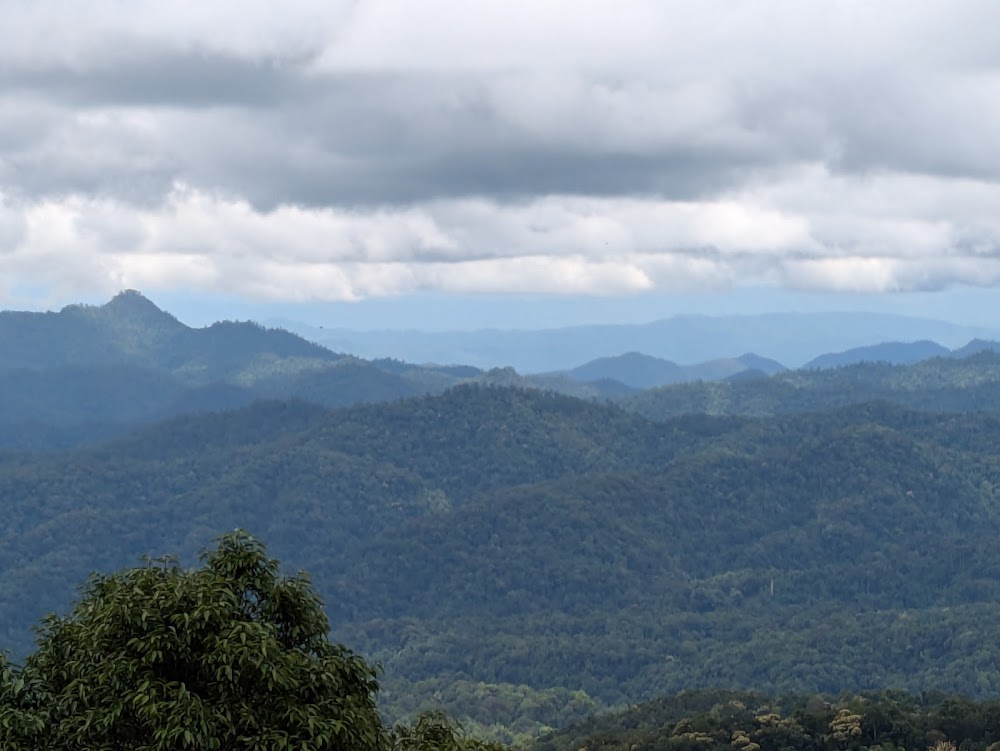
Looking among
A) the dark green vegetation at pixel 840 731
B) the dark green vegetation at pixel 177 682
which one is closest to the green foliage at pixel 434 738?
the dark green vegetation at pixel 177 682

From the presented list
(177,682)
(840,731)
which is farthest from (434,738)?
(840,731)

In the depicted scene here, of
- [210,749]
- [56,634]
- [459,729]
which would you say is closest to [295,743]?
[210,749]

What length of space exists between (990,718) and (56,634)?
8550cm

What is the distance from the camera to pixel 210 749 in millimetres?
24766

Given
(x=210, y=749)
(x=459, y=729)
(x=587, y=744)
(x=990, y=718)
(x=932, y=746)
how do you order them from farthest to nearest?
(x=587, y=744) < (x=990, y=718) < (x=932, y=746) < (x=459, y=729) < (x=210, y=749)

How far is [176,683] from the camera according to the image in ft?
83.0

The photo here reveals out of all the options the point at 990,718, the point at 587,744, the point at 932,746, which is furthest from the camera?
the point at 587,744

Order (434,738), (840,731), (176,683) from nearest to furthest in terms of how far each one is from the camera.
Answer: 1. (176,683)
2. (434,738)
3. (840,731)

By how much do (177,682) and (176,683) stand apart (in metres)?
0.08

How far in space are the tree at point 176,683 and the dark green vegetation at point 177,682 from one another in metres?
0.03

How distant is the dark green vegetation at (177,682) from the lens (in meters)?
24.9

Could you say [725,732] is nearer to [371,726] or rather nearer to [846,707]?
[846,707]

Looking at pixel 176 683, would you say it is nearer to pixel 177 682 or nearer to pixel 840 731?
pixel 177 682

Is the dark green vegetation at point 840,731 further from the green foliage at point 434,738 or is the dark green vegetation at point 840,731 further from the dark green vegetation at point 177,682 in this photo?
the dark green vegetation at point 177,682
